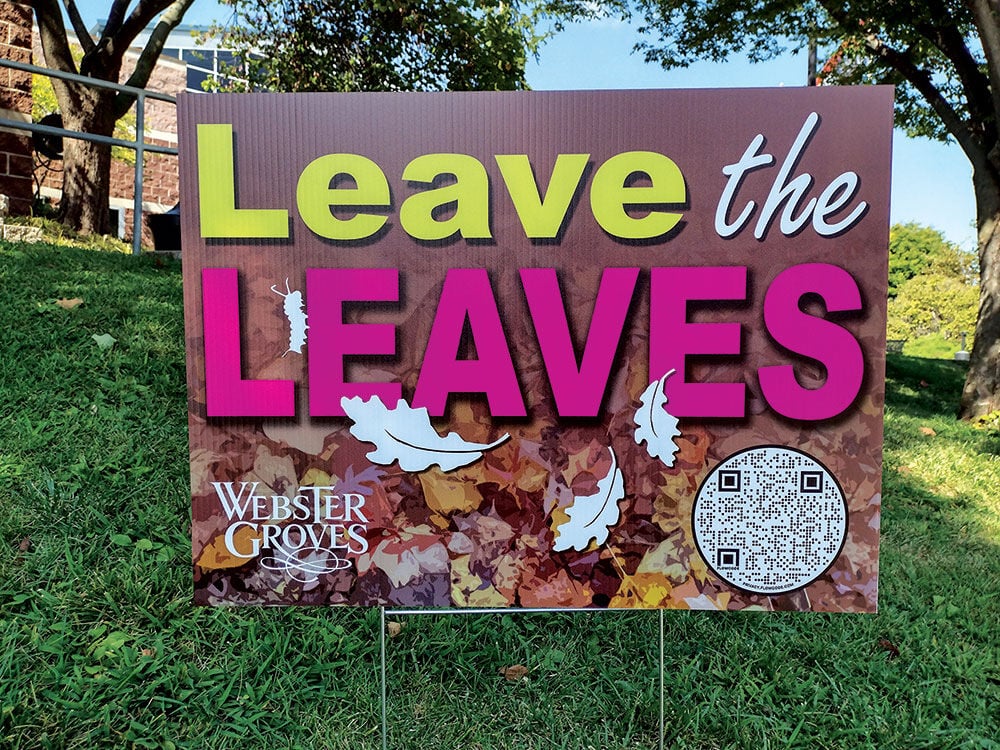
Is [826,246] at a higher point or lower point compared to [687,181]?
lower

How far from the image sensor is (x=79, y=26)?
28.6 feet

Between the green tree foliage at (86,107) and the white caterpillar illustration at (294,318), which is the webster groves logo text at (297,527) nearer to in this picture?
the white caterpillar illustration at (294,318)

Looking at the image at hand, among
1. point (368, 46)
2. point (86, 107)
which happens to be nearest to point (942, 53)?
point (368, 46)

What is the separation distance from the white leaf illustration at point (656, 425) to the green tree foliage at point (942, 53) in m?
6.44

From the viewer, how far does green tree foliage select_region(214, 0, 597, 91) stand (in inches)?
375

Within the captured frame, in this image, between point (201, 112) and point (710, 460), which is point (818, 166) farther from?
point (201, 112)

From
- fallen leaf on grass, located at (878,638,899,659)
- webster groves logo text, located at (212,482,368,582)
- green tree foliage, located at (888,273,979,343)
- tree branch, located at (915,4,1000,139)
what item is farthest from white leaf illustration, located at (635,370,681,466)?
green tree foliage, located at (888,273,979,343)

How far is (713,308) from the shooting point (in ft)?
6.77

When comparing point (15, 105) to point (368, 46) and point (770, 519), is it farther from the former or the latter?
point (770, 519)

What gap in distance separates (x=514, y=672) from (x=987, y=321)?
6954 mm

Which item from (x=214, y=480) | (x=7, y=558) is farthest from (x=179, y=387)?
(x=214, y=480)

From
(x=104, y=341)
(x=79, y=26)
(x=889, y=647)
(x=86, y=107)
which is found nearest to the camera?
(x=889, y=647)

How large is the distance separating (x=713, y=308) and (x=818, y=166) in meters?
0.52

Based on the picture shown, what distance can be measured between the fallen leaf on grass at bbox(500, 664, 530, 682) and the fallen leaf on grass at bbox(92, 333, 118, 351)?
9.54 ft
